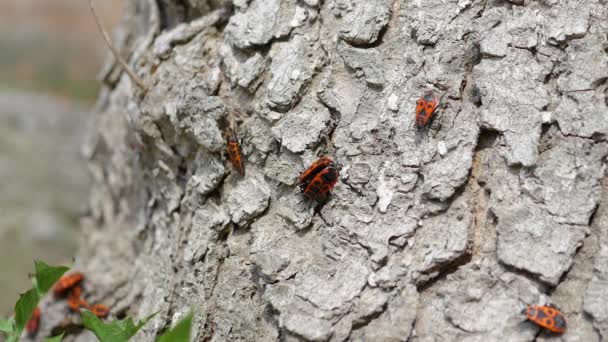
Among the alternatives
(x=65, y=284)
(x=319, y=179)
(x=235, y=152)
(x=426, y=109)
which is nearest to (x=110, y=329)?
(x=235, y=152)

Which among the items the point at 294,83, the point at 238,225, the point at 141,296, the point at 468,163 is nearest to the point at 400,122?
the point at 468,163

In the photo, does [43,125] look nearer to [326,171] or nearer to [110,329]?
[110,329]

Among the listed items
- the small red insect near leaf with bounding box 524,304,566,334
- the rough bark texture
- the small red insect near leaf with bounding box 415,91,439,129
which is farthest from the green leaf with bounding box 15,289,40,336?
the small red insect near leaf with bounding box 524,304,566,334

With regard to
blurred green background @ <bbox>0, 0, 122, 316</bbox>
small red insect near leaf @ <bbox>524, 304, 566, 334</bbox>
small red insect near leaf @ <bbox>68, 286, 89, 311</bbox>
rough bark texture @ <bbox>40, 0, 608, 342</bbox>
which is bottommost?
small red insect near leaf @ <bbox>524, 304, 566, 334</bbox>

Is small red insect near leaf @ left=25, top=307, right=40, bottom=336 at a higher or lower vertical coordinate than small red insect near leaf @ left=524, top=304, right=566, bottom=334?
higher

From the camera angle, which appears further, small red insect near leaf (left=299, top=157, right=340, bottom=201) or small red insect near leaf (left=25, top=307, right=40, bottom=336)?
small red insect near leaf (left=25, top=307, right=40, bottom=336)

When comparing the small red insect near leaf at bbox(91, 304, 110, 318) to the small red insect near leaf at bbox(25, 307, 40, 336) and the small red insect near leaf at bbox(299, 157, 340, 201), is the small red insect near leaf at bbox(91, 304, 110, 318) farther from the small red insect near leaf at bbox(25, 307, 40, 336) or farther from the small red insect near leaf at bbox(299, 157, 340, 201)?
the small red insect near leaf at bbox(299, 157, 340, 201)
